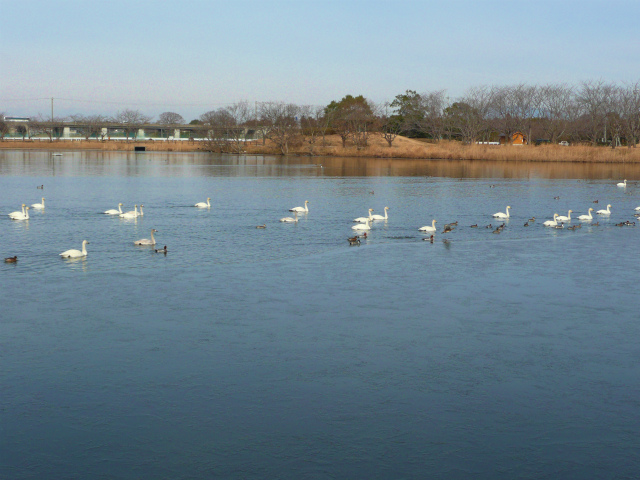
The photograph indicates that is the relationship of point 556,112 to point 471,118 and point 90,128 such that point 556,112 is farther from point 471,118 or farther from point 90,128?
point 90,128

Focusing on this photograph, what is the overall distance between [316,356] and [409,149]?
80.2 m

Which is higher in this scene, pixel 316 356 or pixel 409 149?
pixel 409 149

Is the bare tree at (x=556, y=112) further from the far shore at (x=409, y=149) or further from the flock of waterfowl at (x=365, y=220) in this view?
the flock of waterfowl at (x=365, y=220)

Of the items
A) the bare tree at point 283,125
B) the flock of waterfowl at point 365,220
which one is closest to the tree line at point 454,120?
the bare tree at point 283,125

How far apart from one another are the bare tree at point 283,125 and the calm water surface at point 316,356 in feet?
261

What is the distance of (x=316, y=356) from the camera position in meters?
11.0

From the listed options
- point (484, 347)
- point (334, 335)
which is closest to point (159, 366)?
point (334, 335)

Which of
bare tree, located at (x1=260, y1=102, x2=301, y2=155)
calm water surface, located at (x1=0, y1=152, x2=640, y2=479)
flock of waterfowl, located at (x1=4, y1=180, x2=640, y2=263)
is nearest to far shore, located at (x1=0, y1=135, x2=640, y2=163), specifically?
bare tree, located at (x1=260, y1=102, x2=301, y2=155)

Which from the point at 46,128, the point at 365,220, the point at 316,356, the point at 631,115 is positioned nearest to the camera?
the point at 316,356

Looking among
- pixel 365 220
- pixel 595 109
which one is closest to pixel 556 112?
pixel 595 109

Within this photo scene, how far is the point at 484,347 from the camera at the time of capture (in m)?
11.5

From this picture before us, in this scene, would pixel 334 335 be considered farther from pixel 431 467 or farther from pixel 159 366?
pixel 431 467

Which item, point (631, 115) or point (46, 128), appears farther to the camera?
point (46, 128)

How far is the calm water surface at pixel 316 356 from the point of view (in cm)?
802
